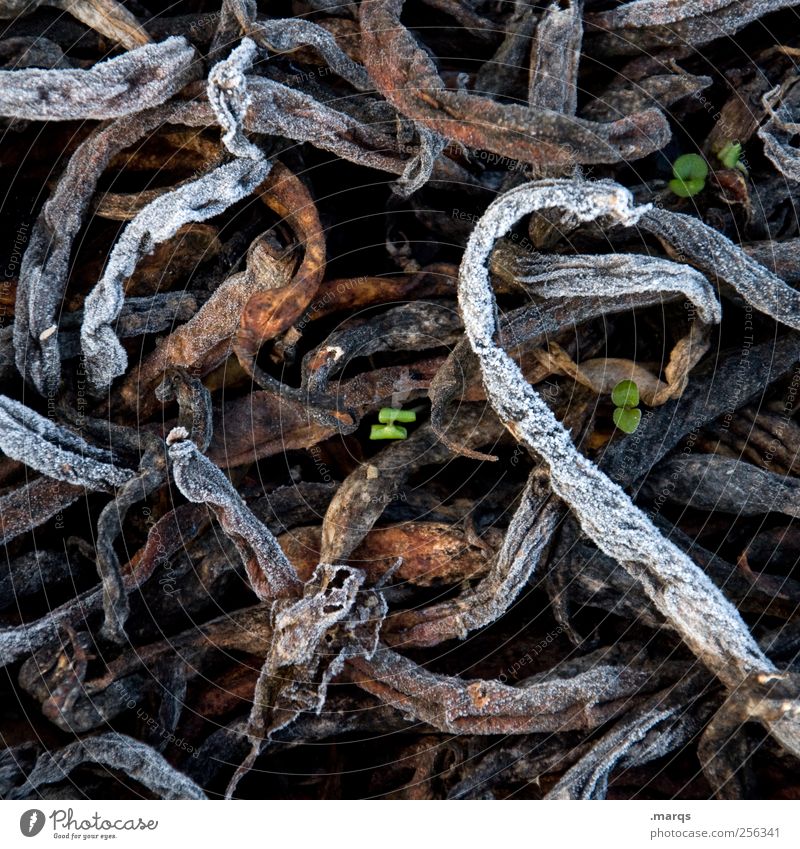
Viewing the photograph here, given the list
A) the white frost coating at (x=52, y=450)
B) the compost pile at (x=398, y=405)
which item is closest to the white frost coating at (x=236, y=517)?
the compost pile at (x=398, y=405)

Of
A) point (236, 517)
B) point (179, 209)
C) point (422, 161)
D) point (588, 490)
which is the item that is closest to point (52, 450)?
point (236, 517)

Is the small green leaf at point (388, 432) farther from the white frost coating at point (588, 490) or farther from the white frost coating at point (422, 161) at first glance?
the white frost coating at point (422, 161)

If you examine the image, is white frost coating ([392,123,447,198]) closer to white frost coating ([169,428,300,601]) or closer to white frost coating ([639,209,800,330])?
white frost coating ([639,209,800,330])

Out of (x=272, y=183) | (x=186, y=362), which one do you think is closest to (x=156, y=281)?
(x=186, y=362)

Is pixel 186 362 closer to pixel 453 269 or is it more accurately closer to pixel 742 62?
pixel 453 269

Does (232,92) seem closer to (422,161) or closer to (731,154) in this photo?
(422,161)
